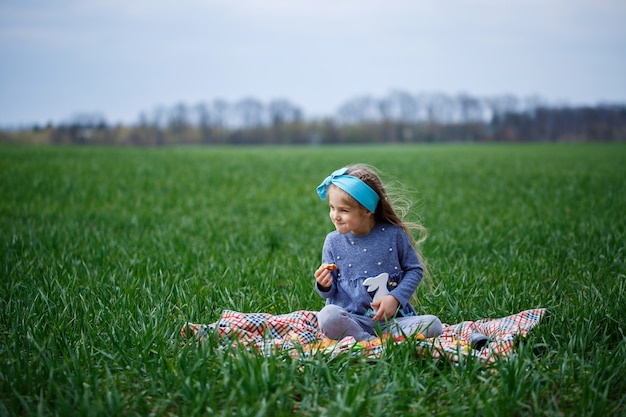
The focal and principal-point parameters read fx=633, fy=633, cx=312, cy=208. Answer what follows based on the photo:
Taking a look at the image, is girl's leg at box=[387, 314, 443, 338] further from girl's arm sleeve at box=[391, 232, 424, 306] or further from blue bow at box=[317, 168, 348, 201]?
blue bow at box=[317, 168, 348, 201]

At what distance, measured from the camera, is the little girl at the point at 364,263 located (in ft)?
10.7

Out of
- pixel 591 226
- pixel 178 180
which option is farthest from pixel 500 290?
pixel 178 180

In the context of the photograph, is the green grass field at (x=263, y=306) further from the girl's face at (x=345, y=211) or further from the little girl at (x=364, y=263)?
the girl's face at (x=345, y=211)

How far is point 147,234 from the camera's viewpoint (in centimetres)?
661

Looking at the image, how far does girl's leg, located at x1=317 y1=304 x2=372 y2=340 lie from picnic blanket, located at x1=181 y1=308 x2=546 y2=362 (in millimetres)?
41

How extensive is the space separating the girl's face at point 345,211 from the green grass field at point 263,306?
65 cm

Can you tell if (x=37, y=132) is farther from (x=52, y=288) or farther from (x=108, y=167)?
(x=52, y=288)

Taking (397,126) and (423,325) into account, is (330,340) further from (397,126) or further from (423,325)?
(397,126)

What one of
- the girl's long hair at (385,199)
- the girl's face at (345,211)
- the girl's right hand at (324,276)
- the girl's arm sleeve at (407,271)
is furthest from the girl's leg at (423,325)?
the girl's face at (345,211)

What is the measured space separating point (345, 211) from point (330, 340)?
2.22ft

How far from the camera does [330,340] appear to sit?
323 cm

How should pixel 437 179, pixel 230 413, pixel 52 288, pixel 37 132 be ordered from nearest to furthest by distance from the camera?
pixel 230 413 → pixel 52 288 → pixel 437 179 → pixel 37 132

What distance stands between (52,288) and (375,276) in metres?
2.13

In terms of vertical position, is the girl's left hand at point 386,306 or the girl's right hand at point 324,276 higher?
the girl's right hand at point 324,276
